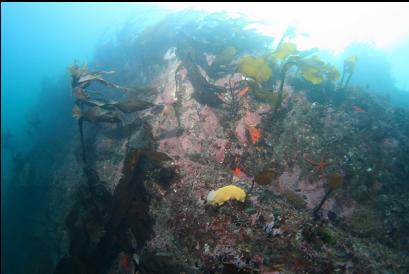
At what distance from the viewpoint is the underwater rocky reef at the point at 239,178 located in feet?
8.80

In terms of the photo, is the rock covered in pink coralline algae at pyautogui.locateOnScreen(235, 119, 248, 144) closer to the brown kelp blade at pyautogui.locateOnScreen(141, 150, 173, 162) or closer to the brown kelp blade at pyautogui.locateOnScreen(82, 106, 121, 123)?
the brown kelp blade at pyautogui.locateOnScreen(141, 150, 173, 162)

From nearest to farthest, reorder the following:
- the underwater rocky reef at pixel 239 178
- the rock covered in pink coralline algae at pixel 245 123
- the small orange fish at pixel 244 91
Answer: the underwater rocky reef at pixel 239 178
the rock covered in pink coralline algae at pixel 245 123
the small orange fish at pixel 244 91

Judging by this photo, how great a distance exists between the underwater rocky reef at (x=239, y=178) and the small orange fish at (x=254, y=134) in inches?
1.8

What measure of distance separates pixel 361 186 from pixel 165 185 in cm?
271

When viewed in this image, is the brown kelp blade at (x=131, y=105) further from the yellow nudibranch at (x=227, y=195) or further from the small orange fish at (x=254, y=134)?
the yellow nudibranch at (x=227, y=195)

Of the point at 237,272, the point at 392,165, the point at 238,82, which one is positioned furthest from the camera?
the point at 238,82

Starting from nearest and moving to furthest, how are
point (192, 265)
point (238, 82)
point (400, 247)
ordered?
point (192, 265) < point (400, 247) < point (238, 82)

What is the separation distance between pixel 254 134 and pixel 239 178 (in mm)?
1067

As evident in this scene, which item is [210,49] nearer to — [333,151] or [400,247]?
[333,151]

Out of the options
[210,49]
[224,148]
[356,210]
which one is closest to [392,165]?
[356,210]

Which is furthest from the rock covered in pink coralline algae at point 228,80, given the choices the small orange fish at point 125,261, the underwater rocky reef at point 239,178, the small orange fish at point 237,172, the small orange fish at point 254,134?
A: the small orange fish at point 125,261

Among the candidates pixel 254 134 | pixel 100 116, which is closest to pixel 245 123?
pixel 254 134

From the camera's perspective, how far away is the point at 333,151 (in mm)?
4402

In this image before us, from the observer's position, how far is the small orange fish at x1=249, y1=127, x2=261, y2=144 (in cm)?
468
